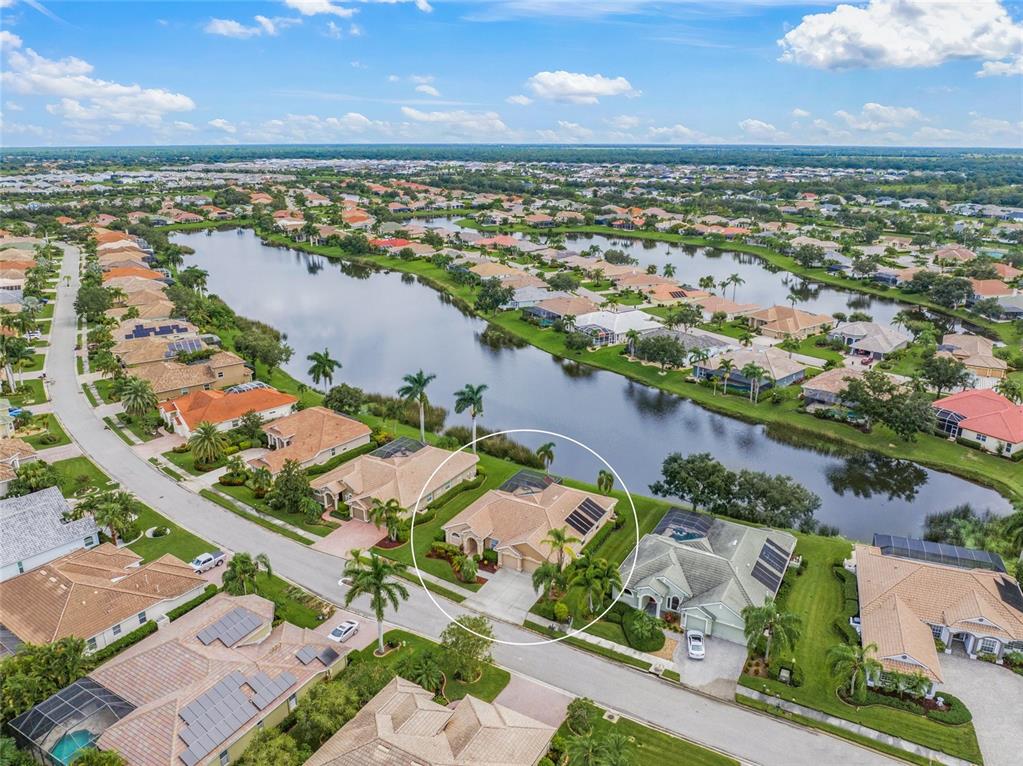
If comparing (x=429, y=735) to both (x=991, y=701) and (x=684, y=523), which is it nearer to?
(x=684, y=523)

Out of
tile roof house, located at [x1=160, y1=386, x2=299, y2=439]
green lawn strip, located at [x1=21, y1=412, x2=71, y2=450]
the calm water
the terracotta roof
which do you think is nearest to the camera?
the calm water

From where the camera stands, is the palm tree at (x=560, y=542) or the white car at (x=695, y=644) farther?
the palm tree at (x=560, y=542)

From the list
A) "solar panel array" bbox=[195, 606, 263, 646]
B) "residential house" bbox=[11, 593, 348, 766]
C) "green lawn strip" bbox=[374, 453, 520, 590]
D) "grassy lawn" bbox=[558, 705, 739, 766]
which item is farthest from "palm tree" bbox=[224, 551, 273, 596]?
"grassy lawn" bbox=[558, 705, 739, 766]

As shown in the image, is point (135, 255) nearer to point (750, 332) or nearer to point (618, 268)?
point (618, 268)

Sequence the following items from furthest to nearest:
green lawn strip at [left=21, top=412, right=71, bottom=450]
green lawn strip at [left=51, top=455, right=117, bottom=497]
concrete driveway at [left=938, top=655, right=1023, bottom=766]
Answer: green lawn strip at [left=21, top=412, right=71, bottom=450]
green lawn strip at [left=51, top=455, right=117, bottom=497]
concrete driveway at [left=938, top=655, right=1023, bottom=766]

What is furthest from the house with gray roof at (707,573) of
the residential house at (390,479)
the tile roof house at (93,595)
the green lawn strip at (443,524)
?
the tile roof house at (93,595)

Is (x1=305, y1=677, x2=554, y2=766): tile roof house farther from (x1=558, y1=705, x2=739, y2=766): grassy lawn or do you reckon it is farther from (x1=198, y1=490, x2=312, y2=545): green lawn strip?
(x1=198, y1=490, x2=312, y2=545): green lawn strip

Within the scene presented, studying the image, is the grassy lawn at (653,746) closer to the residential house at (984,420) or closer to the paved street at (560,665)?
the paved street at (560,665)
